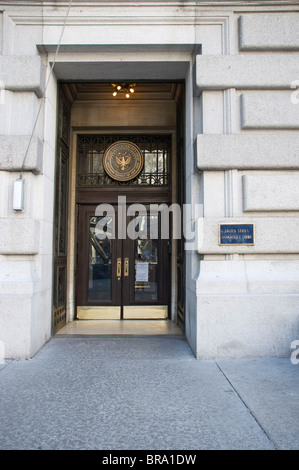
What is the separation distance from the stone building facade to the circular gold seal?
8.88 feet

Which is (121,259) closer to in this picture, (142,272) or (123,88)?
(142,272)

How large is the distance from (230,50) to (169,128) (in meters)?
3.04

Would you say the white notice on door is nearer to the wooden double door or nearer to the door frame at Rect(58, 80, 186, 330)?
the wooden double door

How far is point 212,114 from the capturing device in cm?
571

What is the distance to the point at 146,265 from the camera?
884cm

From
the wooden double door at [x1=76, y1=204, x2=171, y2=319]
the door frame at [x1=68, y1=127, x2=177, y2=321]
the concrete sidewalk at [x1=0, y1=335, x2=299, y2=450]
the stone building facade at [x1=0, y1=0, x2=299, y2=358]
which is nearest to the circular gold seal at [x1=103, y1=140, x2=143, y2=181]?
the door frame at [x1=68, y1=127, x2=177, y2=321]

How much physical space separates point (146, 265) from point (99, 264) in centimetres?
123

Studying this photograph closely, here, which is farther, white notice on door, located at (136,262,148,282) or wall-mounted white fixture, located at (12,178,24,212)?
white notice on door, located at (136,262,148,282)

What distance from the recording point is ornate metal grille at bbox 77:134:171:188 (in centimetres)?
883

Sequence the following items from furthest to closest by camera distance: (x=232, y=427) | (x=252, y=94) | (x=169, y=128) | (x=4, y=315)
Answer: (x=169, y=128), (x=252, y=94), (x=4, y=315), (x=232, y=427)

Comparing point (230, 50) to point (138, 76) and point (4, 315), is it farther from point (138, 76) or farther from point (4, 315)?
point (4, 315)

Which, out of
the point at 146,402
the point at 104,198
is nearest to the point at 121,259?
the point at 104,198
